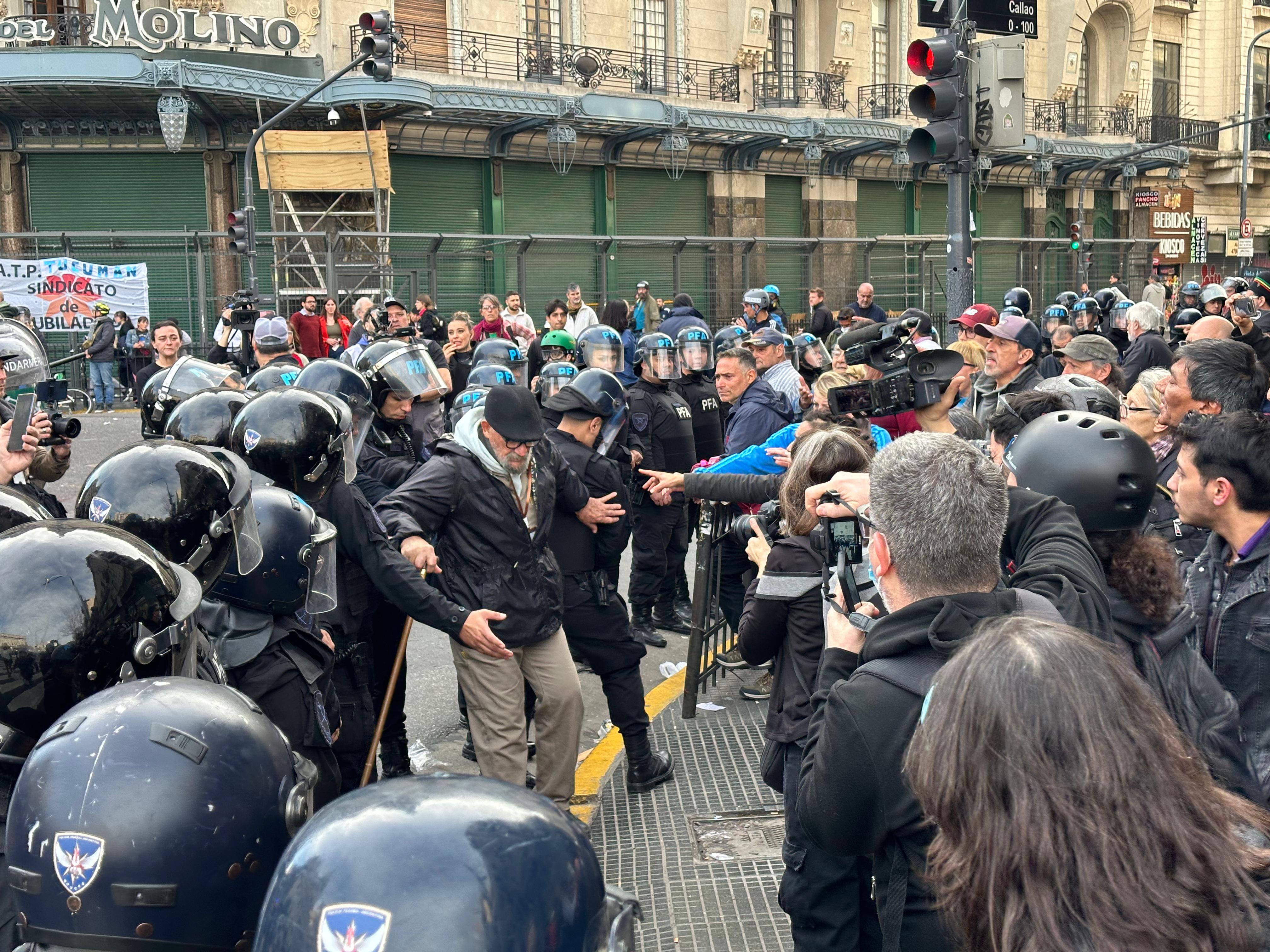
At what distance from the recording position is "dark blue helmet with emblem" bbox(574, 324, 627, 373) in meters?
8.73

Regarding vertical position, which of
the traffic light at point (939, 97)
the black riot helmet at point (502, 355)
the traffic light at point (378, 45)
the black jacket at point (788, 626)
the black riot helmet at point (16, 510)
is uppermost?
the traffic light at point (378, 45)

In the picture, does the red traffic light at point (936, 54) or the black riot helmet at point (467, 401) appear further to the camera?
the red traffic light at point (936, 54)

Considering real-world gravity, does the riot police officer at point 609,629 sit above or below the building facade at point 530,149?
below

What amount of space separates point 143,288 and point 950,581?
20139mm

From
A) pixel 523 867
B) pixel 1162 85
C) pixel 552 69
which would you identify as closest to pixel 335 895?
pixel 523 867

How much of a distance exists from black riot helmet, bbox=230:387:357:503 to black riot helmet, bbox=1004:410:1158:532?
233 centimetres

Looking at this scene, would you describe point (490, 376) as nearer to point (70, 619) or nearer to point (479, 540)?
point (479, 540)

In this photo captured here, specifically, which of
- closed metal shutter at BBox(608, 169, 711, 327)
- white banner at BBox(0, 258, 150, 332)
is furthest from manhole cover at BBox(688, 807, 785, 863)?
closed metal shutter at BBox(608, 169, 711, 327)

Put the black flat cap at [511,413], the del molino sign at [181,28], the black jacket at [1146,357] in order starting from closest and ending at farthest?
the black flat cap at [511,413], the black jacket at [1146,357], the del molino sign at [181,28]

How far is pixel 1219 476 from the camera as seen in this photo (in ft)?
11.0

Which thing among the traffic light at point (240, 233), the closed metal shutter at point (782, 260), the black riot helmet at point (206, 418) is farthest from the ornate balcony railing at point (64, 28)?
the black riot helmet at point (206, 418)

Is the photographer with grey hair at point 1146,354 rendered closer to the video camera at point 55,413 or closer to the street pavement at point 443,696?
the street pavement at point 443,696

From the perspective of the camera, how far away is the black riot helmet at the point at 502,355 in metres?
8.74

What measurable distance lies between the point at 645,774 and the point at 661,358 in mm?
3339
